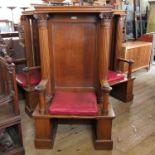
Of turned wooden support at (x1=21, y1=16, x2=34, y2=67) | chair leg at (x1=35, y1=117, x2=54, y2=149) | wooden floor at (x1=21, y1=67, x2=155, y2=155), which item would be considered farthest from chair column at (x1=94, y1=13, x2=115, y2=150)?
turned wooden support at (x1=21, y1=16, x2=34, y2=67)

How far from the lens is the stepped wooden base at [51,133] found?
1940mm

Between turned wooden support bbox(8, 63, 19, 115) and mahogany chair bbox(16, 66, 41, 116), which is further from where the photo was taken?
mahogany chair bbox(16, 66, 41, 116)

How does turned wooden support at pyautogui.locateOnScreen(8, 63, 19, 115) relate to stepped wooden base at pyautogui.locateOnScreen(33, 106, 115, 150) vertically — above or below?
above

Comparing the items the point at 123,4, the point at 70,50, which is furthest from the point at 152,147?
the point at 123,4

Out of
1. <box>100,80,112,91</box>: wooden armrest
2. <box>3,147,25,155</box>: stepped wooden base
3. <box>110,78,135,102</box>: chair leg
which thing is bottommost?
<box>3,147,25,155</box>: stepped wooden base

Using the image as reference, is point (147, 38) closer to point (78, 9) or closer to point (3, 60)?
point (78, 9)

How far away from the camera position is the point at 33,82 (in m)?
2.59

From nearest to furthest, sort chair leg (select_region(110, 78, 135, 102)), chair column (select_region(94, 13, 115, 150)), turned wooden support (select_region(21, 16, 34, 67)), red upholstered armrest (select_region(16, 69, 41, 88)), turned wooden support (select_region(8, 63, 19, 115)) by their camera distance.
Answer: turned wooden support (select_region(8, 63, 19, 115))
chair column (select_region(94, 13, 115, 150))
red upholstered armrest (select_region(16, 69, 41, 88))
turned wooden support (select_region(21, 16, 34, 67))
chair leg (select_region(110, 78, 135, 102))

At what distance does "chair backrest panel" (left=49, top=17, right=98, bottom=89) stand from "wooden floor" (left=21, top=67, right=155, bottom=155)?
553 millimetres

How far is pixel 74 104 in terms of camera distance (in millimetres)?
2012

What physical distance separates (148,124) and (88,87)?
92cm

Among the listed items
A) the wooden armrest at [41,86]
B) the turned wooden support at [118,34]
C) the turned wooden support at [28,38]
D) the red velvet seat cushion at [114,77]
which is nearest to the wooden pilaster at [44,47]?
the wooden armrest at [41,86]

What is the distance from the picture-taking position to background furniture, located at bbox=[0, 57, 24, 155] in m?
1.71

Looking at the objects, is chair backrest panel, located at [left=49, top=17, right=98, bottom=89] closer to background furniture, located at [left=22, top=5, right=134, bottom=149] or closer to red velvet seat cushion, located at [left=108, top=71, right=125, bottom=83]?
background furniture, located at [left=22, top=5, right=134, bottom=149]
